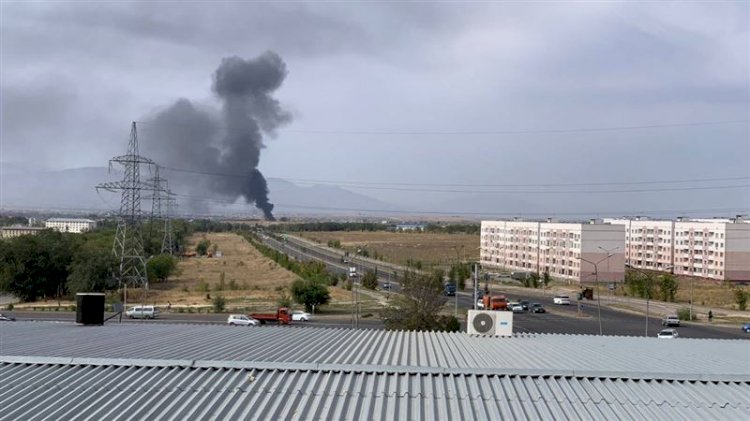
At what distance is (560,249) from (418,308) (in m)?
30.7

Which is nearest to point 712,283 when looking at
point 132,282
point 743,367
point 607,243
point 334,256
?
point 607,243

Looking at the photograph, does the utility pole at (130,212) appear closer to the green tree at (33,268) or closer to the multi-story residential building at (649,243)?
the green tree at (33,268)

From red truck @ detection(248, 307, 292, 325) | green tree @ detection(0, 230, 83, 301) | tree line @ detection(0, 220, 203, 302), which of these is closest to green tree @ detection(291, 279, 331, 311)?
red truck @ detection(248, 307, 292, 325)

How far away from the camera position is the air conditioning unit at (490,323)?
27.3 ft

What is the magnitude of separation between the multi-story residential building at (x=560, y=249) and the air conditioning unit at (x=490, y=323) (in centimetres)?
3206

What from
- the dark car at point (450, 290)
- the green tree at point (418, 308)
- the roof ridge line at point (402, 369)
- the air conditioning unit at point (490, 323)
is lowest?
the dark car at point (450, 290)

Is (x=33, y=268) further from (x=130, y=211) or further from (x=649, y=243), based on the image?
(x=649, y=243)

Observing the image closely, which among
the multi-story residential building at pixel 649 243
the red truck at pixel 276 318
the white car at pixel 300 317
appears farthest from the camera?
the multi-story residential building at pixel 649 243

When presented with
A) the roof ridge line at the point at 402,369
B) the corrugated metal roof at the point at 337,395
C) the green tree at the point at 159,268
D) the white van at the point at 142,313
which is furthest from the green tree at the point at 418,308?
the green tree at the point at 159,268

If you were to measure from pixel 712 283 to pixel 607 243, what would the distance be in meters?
7.89

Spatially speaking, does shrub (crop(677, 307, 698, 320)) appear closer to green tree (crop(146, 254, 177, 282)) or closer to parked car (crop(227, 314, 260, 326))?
parked car (crop(227, 314, 260, 326))

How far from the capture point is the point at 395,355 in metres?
6.07

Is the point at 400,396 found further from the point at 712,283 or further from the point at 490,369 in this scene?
the point at 712,283

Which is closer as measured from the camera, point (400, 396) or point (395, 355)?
point (400, 396)
